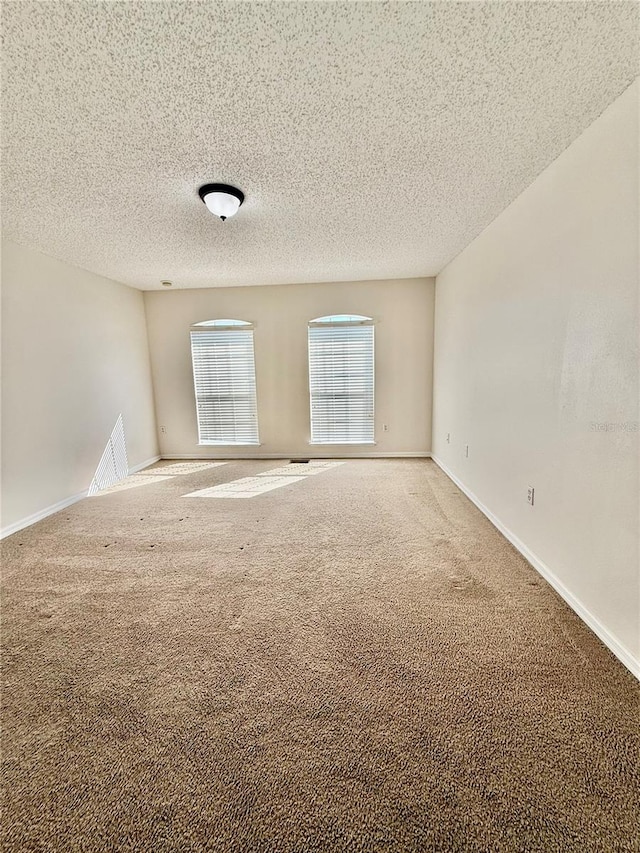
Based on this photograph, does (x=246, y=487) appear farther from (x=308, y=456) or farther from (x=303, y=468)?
(x=308, y=456)

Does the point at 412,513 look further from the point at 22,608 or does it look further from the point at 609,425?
the point at 22,608

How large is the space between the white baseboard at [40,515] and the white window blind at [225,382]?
190 cm

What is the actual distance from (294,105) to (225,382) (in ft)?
12.6

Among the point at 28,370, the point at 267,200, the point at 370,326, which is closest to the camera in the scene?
the point at 267,200

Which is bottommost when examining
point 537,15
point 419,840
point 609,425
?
point 419,840

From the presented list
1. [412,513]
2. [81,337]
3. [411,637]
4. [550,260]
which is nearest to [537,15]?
[550,260]

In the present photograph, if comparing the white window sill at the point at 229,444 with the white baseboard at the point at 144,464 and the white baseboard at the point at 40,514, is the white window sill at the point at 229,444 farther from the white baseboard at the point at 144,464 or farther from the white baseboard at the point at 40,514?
the white baseboard at the point at 40,514

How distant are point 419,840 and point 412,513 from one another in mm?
2198

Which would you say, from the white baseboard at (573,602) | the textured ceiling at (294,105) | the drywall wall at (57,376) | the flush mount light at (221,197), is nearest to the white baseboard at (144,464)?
the drywall wall at (57,376)

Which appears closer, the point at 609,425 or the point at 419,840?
the point at 419,840

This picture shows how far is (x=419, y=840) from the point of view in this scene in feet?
3.05

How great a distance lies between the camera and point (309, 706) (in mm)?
1310

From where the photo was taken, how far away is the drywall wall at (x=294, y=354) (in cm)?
462

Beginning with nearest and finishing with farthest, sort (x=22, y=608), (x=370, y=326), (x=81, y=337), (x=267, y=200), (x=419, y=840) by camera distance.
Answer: (x=419, y=840) → (x=22, y=608) → (x=267, y=200) → (x=81, y=337) → (x=370, y=326)
